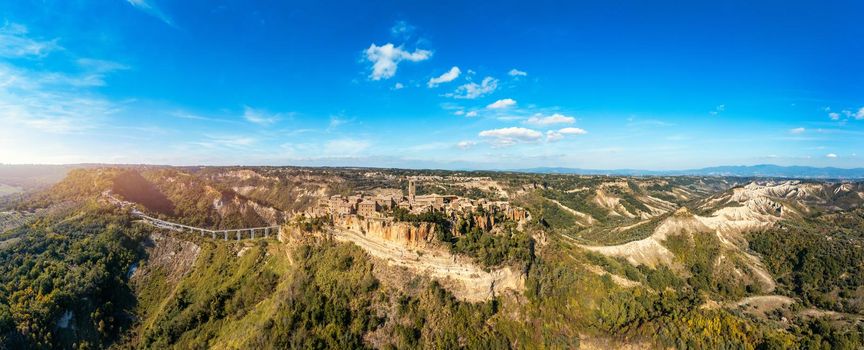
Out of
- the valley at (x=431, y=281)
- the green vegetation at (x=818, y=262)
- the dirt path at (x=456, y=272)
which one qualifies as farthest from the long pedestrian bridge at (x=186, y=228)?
the green vegetation at (x=818, y=262)

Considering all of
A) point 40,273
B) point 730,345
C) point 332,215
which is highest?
point 332,215

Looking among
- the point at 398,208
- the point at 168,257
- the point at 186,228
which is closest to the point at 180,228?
the point at 186,228

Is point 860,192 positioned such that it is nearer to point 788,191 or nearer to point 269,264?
point 788,191

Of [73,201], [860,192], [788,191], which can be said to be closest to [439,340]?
[73,201]

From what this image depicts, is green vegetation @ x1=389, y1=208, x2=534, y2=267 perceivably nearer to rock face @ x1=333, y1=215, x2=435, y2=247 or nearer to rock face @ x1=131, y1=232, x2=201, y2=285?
rock face @ x1=333, y1=215, x2=435, y2=247

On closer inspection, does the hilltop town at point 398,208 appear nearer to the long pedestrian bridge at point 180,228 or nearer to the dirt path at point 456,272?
the dirt path at point 456,272

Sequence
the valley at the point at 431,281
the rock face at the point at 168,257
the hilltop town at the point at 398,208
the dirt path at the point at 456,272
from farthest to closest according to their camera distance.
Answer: the rock face at the point at 168,257 < the hilltop town at the point at 398,208 < the dirt path at the point at 456,272 < the valley at the point at 431,281
